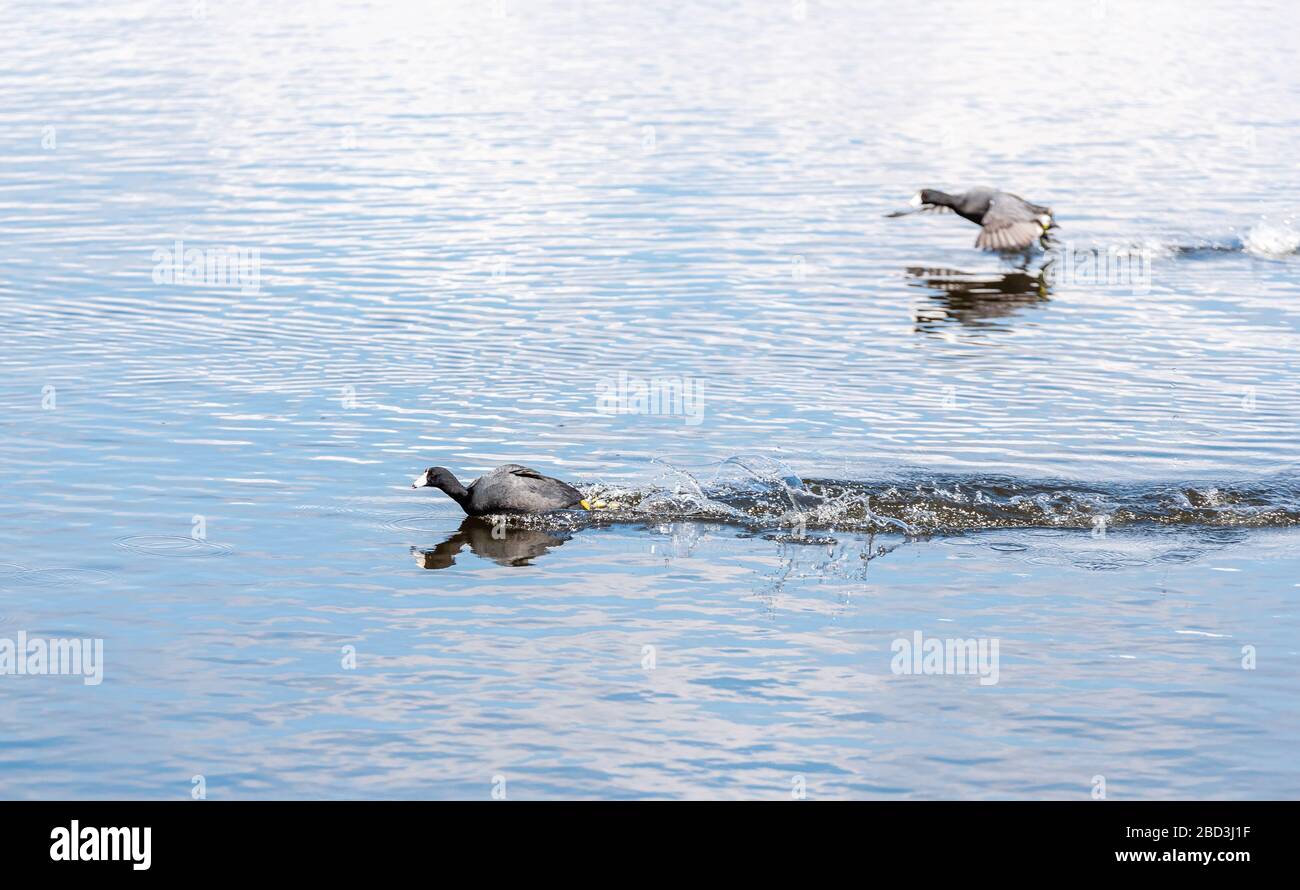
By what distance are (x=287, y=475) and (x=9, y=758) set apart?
6.54 m

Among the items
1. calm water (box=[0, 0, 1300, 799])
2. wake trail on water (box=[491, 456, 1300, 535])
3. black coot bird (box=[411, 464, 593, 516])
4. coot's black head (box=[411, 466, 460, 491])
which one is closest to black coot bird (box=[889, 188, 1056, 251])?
calm water (box=[0, 0, 1300, 799])

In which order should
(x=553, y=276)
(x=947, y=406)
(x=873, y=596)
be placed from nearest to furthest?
(x=873, y=596) < (x=947, y=406) < (x=553, y=276)

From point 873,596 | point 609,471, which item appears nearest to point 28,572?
point 609,471

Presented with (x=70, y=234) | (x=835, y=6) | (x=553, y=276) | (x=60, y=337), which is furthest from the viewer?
(x=835, y=6)

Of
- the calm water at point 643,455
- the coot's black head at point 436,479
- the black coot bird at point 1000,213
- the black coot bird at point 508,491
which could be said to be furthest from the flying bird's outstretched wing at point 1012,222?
the coot's black head at point 436,479

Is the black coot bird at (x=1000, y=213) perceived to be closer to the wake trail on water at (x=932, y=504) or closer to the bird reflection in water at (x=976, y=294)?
the bird reflection in water at (x=976, y=294)

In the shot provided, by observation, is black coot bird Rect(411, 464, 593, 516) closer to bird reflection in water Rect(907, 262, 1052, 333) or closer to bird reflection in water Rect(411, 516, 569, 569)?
bird reflection in water Rect(411, 516, 569, 569)

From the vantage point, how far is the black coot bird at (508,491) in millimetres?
17250

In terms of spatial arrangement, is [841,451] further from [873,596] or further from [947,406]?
[873,596]

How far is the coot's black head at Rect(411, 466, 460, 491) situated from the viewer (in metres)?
17.4

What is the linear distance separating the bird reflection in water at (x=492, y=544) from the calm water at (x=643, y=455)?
0.06 m

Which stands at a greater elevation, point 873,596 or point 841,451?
point 841,451

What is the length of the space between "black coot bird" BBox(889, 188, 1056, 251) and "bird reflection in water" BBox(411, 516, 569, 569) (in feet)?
51.4

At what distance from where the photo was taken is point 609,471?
1892 centimetres
